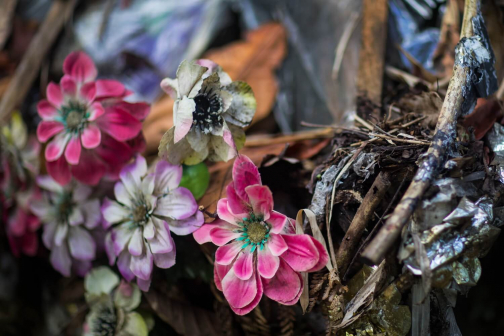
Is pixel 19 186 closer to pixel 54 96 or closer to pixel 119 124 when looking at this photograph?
pixel 54 96

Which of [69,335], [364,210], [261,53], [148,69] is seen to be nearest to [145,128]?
[148,69]

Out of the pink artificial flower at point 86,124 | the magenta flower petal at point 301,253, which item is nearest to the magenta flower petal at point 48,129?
the pink artificial flower at point 86,124

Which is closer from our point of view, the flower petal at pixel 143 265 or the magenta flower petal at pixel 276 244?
the magenta flower petal at pixel 276 244

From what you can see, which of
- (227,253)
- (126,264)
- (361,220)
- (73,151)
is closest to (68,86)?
(73,151)

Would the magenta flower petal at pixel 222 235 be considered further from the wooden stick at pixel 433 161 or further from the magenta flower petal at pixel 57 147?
the magenta flower petal at pixel 57 147

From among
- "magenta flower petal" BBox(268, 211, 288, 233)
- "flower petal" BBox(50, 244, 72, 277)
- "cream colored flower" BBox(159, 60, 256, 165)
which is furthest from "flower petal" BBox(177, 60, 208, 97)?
"flower petal" BBox(50, 244, 72, 277)
